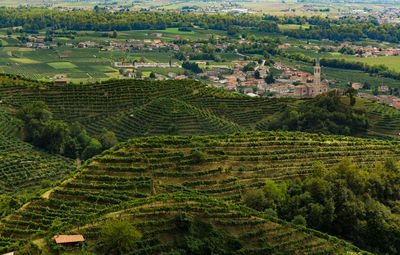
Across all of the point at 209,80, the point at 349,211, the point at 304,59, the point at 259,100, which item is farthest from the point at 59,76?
the point at 349,211

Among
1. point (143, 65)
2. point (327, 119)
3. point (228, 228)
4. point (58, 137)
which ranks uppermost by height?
point (143, 65)

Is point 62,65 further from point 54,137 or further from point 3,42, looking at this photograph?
point 54,137

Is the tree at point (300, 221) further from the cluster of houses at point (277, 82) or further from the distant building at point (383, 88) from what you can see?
the distant building at point (383, 88)

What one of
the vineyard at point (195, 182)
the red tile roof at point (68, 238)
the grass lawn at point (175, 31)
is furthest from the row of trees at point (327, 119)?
the grass lawn at point (175, 31)

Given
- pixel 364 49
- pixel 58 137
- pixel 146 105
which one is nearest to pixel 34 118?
pixel 58 137

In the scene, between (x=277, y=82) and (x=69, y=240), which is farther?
(x=277, y=82)

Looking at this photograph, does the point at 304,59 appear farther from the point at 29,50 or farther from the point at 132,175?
the point at 132,175

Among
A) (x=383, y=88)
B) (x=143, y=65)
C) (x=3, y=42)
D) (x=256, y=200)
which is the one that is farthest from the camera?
(x=3, y=42)
